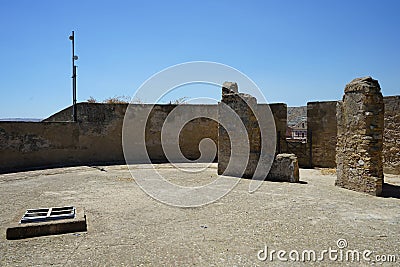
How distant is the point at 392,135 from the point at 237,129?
4.57m

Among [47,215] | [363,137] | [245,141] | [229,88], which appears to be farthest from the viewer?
[229,88]

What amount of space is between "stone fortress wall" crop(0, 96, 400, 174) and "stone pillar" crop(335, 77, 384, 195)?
2988 mm

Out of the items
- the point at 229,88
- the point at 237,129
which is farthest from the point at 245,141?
the point at 229,88

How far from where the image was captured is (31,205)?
248 inches

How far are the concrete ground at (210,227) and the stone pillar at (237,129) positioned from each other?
1.41 m

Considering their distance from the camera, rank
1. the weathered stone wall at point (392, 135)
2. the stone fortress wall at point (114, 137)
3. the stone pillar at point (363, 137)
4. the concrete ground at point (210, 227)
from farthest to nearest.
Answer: the stone fortress wall at point (114, 137) < the weathered stone wall at point (392, 135) < the stone pillar at point (363, 137) < the concrete ground at point (210, 227)

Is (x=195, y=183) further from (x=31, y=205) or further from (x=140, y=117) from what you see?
(x=140, y=117)

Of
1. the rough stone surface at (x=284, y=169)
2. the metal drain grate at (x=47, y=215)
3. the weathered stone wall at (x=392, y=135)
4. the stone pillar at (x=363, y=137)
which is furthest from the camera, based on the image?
the weathered stone wall at (x=392, y=135)

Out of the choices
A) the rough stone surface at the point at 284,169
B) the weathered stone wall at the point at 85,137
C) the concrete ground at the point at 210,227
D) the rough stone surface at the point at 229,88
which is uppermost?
the rough stone surface at the point at 229,88

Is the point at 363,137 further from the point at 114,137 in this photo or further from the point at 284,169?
the point at 114,137

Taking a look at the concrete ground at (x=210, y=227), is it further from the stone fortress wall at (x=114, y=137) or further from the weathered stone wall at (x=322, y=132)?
the weathered stone wall at (x=322, y=132)

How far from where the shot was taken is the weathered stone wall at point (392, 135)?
976 centimetres

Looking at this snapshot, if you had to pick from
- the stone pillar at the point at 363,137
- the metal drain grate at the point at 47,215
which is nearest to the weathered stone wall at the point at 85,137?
the metal drain grate at the point at 47,215

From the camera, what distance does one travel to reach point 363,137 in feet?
24.2
